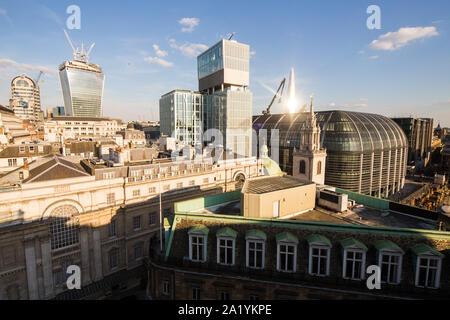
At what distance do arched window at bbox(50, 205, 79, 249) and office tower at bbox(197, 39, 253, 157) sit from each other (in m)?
84.3

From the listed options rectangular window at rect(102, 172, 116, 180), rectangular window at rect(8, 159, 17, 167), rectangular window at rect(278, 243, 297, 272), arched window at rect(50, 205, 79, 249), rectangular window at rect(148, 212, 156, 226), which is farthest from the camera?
rectangular window at rect(8, 159, 17, 167)

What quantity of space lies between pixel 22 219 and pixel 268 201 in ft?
107

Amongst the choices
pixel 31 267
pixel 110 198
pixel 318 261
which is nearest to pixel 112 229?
pixel 110 198

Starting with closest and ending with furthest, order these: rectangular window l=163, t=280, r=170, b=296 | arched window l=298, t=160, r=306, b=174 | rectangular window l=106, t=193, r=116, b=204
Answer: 1. rectangular window l=163, t=280, r=170, b=296
2. rectangular window l=106, t=193, r=116, b=204
3. arched window l=298, t=160, r=306, b=174

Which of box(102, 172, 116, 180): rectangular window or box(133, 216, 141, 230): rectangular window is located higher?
box(102, 172, 116, 180): rectangular window

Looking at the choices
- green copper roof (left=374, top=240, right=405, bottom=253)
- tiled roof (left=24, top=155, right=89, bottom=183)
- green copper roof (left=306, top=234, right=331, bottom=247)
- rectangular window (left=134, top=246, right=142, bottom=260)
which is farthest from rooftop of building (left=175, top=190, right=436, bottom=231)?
rectangular window (left=134, top=246, right=142, bottom=260)

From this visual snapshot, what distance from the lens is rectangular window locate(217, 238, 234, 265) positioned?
18656 millimetres

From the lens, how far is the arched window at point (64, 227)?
107 ft

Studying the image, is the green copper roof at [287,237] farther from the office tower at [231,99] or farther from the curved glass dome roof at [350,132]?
the office tower at [231,99]

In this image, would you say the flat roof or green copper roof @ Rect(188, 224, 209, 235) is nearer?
green copper roof @ Rect(188, 224, 209, 235)

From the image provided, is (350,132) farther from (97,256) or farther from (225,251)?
(97,256)

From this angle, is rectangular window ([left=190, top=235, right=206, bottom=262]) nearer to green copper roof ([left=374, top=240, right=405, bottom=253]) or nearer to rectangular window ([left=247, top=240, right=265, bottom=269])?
rectangular window ([left=247, top=240, right=265, bottom=269])

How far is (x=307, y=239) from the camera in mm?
17547

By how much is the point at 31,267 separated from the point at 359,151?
84.9m
